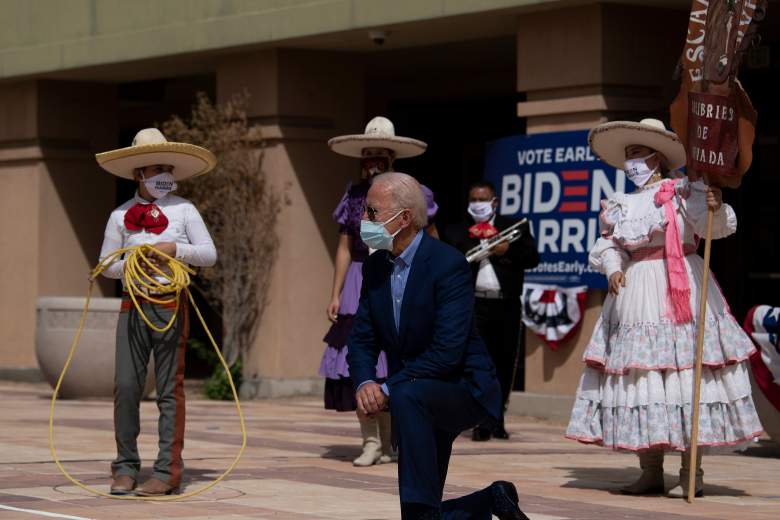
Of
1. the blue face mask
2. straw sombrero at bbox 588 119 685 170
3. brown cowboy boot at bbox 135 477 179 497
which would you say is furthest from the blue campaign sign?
the blue face mask

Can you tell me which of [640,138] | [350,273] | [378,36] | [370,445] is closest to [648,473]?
[640,138]

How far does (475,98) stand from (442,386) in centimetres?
1537

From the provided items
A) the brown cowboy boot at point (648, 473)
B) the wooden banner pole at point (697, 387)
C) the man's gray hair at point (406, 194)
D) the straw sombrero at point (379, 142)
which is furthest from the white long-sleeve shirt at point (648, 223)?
the man's gray hair at point (406, 194)

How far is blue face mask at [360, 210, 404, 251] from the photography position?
23.1 feet

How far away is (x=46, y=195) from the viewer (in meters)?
20.5

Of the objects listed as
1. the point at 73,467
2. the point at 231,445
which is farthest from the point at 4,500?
the point at 231,445

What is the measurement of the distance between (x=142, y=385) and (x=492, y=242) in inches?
163

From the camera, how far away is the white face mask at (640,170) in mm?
9773

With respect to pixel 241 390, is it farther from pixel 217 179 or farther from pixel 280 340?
pixel 217 179

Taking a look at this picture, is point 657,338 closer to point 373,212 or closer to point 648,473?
point 648,473

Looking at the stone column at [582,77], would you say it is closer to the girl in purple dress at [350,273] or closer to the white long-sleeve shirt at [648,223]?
the girl in purple dress at [350,273]

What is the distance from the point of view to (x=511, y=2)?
1439 centimetres

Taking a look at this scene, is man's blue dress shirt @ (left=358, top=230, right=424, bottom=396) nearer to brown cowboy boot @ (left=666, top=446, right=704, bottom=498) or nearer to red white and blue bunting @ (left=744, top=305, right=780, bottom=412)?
brown cowboy boot @ (left=666, top=446, right=704, bottom=498)

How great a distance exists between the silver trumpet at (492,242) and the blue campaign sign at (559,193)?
1553mm
